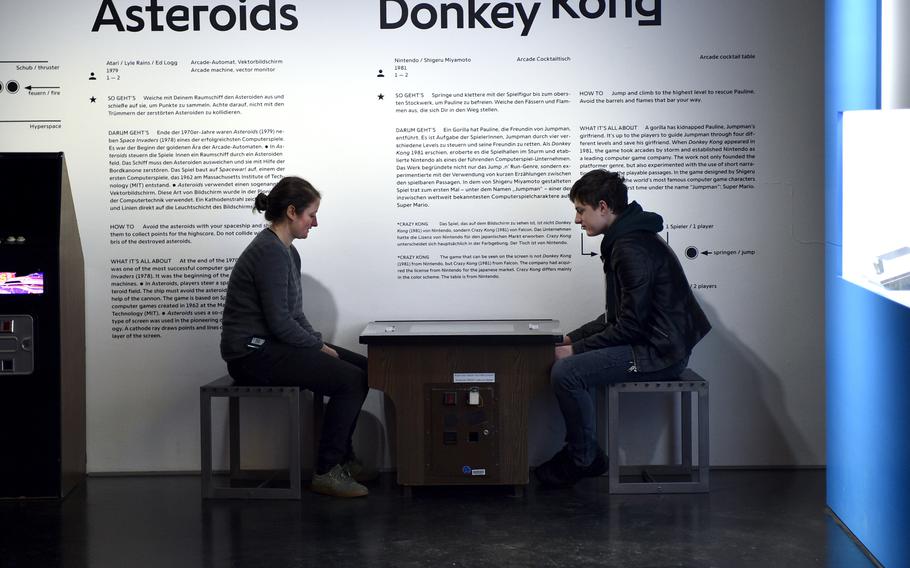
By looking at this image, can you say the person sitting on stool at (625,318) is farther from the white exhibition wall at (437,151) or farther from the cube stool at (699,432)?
the white exhibition wall at (437,151)

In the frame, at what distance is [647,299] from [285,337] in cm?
161

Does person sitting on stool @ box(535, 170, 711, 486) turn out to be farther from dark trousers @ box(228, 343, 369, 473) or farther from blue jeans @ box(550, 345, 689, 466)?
dark trousers @ box(228, 343, 369, 473)

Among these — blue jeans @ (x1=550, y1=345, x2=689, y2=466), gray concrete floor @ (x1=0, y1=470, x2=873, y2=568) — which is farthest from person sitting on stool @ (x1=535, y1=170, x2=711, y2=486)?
gray concrete floor @ (x1=0, y1=470, x2=873, y2=568)

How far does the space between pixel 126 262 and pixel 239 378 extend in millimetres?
955

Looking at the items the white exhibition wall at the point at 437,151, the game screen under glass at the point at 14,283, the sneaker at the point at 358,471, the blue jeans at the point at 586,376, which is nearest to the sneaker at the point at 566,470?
the blue jeans at the point at 586,376

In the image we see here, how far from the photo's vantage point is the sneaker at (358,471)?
5.25m

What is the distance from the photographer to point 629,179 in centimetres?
539

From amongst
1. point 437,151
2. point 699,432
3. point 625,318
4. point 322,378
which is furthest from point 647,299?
point 322,378

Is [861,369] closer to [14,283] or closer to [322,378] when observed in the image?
[322,378]

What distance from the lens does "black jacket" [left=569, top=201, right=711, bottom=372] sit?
15.7ft

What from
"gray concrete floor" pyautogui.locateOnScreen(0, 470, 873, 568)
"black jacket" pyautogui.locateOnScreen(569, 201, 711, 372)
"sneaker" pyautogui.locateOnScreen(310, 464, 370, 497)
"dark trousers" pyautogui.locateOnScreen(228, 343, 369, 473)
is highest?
"black jacket" pyautogui.locateOnScreen(569, 201, 711, 372)

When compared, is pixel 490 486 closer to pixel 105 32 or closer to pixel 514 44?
pixel 514 44

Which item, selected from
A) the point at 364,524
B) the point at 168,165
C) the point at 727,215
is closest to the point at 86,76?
the point at 168,165

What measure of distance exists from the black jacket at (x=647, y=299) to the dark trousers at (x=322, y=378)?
1077 millimetres
